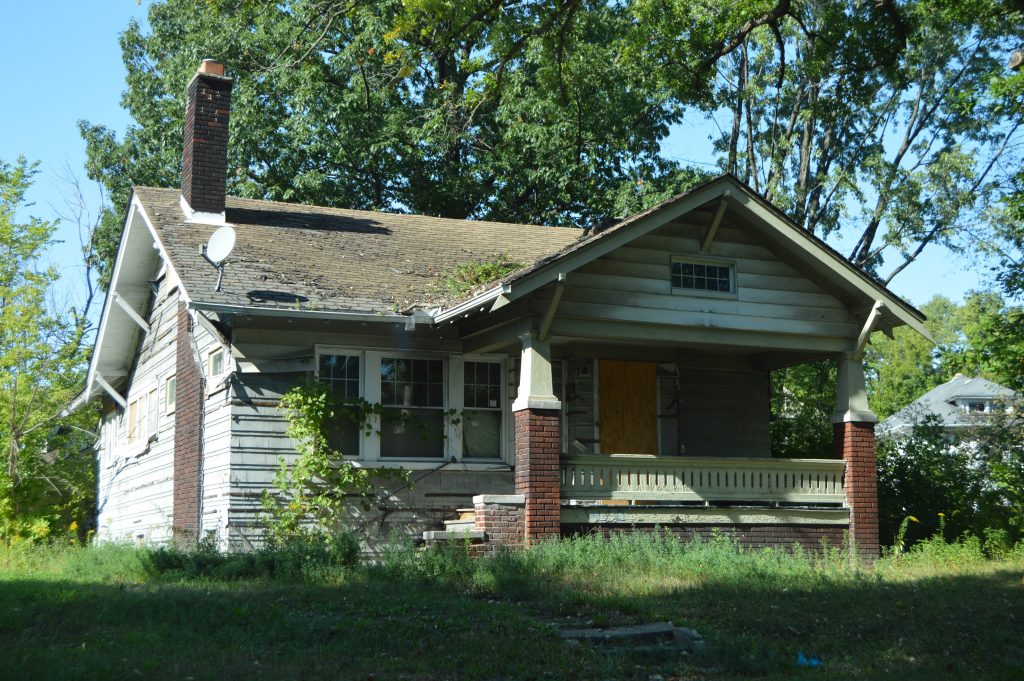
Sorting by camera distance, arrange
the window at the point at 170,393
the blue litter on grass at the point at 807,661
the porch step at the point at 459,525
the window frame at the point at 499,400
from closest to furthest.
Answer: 1. the blue litter on grass at the point at 807,661
2. the porch step at the point at 459,525
3. the window frame at the point at 499,400
4. the window at the point at 170,393

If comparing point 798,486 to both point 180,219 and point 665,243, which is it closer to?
point 665,243

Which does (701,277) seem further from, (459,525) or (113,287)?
(113,287)

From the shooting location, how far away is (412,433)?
15.7 metres

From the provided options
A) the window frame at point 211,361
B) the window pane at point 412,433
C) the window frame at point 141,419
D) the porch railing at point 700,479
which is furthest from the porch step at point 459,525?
the window frame at point 141,419

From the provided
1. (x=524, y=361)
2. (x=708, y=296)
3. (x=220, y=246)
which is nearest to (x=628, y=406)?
(x=708, y=296)

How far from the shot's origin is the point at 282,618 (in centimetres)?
952

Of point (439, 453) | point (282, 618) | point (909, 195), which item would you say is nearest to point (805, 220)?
point (909, 195)

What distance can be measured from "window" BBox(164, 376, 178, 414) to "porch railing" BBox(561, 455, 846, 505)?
7585 mm

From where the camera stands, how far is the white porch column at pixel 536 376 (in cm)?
1430

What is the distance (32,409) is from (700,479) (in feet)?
57.6

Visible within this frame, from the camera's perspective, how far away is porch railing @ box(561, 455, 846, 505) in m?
14.7

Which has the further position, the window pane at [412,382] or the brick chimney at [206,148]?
the brick chimney at [206,148]

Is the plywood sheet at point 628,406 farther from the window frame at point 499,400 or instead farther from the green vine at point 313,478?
the green vine at point 313,478

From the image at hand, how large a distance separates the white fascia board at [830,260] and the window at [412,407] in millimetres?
5073
